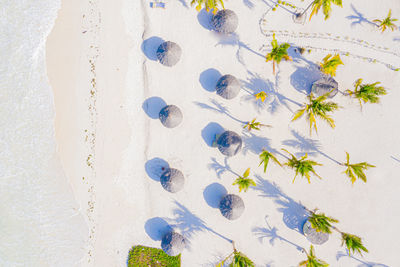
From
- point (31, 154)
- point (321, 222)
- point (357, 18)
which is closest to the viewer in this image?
point (321, 222)

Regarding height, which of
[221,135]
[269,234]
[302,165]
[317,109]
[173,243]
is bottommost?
[173,243]

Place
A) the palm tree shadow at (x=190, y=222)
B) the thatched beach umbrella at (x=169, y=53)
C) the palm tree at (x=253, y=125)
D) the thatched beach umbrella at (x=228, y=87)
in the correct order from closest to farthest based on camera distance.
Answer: the thatched beach umbrella at (x=228, y=87)
the thatched beach umbrella at (x=169, y=53)
the palm tree at (x=253, y=125)
the palm tree shadow at (x=190, y=222)

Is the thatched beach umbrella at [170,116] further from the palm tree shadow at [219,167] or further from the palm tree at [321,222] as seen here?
the palm tree at [321,222]

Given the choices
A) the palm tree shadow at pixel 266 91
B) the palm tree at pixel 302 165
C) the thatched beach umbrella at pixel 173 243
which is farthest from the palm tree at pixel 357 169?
the thatched beach umbrella at pixel 173 243

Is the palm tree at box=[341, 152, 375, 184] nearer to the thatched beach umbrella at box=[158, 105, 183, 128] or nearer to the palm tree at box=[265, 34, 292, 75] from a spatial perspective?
the palm tree at box=[265, 34, 292, 75]

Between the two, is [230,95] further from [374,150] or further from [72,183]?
[72,183]

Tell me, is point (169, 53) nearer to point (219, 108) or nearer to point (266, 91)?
point (219, 108)

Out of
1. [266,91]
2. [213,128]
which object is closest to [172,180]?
[213,128]
